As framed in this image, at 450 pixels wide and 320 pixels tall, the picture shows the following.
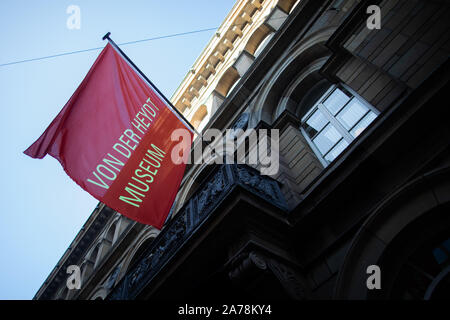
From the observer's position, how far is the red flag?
18.1 feet

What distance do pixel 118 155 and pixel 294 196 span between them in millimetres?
3763

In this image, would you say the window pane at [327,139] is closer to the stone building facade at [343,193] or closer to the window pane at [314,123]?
the stone building facade at [343,193]

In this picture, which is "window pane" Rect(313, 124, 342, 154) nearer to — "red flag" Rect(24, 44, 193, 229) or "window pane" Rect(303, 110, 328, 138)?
"window pane" Rect(303, 110, 328, 138)

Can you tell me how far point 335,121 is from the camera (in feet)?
→ 22.2

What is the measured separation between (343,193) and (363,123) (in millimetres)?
2068

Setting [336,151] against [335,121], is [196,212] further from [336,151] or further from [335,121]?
[335,121]

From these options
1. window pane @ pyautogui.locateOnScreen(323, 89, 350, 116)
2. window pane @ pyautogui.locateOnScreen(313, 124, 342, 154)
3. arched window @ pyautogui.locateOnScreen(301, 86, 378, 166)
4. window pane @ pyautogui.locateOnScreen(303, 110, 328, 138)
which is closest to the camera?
arched window @ pyautogui.locateOnScreen(301, 86, 378, 166)

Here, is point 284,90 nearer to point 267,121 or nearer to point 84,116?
point 267,121

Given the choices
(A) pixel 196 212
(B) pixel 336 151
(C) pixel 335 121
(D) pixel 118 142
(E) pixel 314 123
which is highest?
(E) pixel 314 123

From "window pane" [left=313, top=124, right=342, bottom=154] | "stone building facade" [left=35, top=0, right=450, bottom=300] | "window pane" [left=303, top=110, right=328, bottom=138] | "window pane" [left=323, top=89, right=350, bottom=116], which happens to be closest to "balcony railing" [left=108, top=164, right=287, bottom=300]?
"stone building facade" [left=35, top=0, right=450, bottom=300]

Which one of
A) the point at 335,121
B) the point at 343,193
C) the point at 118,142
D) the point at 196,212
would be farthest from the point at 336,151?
the point at 118,142

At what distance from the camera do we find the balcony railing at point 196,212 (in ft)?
17.9

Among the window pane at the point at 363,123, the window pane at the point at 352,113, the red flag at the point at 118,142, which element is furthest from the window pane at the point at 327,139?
the red flag at the point at 118,142

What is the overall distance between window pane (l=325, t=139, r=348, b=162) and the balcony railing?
145 cm
